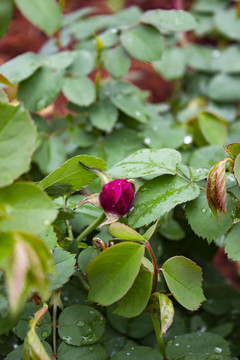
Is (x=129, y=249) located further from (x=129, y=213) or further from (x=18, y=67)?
(x=18, y=67)

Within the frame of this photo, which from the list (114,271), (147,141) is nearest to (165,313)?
(114,271)

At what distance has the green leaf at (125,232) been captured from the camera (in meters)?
0.61

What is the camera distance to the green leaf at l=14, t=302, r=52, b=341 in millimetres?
651

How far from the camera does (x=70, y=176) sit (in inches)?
25.7

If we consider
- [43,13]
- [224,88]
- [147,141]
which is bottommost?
[224,88]

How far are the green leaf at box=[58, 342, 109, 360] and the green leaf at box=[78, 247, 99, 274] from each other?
0.41ft

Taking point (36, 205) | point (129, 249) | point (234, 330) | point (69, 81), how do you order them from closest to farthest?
1. point (36, 205)
2. point (129, 249)
3. point (234, 330)
4. point (69, 81)

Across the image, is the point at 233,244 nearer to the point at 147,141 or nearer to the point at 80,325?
the point at 80,325

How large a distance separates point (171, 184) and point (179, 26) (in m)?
0.49

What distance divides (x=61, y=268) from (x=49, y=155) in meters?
0.53

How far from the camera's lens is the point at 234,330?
940 mm

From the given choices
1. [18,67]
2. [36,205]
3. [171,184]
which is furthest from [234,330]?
[18,67]

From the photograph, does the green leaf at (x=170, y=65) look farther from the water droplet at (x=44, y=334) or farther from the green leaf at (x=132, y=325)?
the water droplet at (x=44, y=334)

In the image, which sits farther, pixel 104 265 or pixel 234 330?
pixel 234 330
